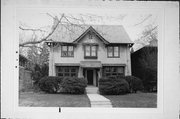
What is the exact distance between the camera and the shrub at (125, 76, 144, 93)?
3.29m

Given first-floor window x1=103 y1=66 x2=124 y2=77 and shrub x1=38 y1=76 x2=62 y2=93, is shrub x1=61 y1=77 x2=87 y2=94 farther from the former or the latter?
first-floor window x1=103 y1=66 x2=124 y2=77

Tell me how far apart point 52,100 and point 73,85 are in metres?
0.42

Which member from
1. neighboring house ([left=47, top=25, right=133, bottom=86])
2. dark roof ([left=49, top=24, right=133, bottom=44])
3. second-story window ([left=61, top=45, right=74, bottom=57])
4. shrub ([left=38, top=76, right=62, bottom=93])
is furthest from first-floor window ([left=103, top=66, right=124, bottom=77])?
shrub ([left=38, top=76, right=62, bottom=93])

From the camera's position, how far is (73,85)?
10.9 ft

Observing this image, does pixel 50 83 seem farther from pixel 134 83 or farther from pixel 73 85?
pixel 134 83

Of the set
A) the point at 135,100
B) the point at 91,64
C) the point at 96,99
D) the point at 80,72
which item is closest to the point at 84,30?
the point at 91,64

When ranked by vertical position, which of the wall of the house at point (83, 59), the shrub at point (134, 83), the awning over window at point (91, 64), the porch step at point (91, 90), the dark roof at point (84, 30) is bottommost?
the porch step at point (91, 90)

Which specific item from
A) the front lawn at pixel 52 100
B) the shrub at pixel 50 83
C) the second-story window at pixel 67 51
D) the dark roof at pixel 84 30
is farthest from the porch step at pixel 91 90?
the dark roof at pixel 84 30

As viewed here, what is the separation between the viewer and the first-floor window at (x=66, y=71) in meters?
3.31

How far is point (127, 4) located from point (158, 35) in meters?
0.70

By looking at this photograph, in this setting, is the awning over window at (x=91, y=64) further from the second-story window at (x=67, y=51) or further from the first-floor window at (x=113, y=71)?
the second-story window at (x=67, y=51)

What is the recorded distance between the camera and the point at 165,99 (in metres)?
3.21

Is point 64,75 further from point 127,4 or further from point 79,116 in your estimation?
point 127,4

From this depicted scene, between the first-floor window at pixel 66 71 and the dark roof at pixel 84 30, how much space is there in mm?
442
